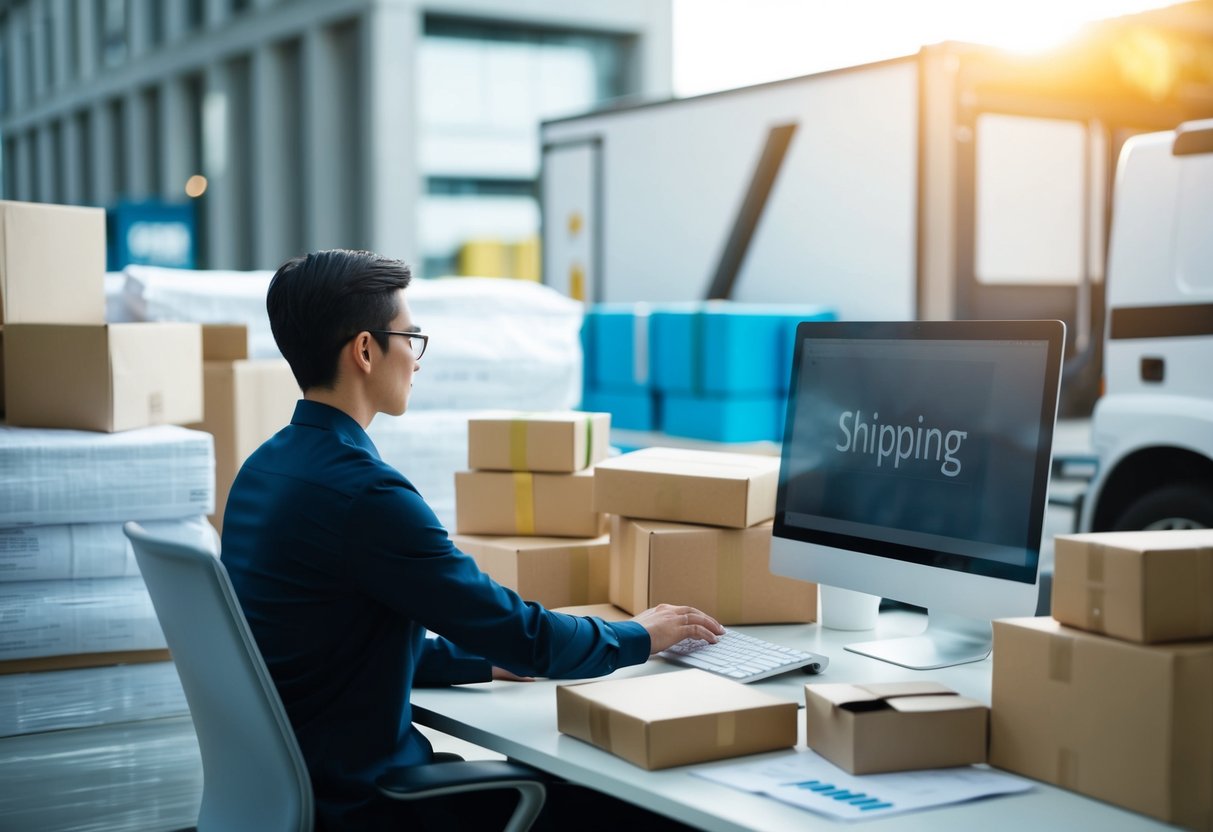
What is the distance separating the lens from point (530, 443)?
268 centimetres

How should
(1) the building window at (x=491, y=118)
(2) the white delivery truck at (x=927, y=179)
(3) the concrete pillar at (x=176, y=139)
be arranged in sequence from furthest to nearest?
(3) the concrete pillar at (x=176, y=139) → (1) the building window at (x=491, y=118) → (2) the white delivery truck at (x=927, y=179)

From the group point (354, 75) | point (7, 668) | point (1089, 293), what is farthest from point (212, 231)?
point (7, 668)

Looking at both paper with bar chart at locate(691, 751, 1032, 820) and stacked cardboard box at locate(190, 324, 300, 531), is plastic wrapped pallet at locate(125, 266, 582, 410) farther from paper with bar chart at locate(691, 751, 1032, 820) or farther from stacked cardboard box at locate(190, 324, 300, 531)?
paper with bar chart at locate(691, 751, 1032, 820)

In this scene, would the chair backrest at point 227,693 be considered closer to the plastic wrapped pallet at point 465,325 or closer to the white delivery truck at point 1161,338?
the plastic wrapped pallet at point 465,325

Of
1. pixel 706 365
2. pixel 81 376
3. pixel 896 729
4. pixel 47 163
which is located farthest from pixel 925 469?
pixel 47 163

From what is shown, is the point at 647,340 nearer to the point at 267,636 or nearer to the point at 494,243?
the point at 267,636

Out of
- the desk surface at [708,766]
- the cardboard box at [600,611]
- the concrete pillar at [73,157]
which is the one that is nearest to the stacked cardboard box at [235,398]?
the cardboard box at [600,611]

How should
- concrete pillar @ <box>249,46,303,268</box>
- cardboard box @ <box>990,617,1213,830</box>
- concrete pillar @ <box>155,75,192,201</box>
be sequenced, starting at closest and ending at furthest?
cardboard box @ <box>990,617,1213,830</box> < concrete pillar @ <box>249,46,303,268</box> < concrete pillar @ <box>155,75,192,201</box>

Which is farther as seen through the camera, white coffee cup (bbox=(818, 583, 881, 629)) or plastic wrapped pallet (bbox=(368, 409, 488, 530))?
plastic wrapped pallet (bbox=(368, 409, 488, 530))

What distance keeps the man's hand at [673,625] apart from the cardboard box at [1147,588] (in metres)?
0.70

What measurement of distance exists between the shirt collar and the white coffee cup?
948 millimetres

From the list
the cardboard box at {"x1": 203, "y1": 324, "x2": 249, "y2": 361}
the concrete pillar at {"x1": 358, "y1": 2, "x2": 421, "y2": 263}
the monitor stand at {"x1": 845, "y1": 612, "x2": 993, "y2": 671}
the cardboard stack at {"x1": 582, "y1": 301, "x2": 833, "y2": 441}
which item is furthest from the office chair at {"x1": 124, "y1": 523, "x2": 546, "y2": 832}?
the concrete pillar at {"x1": 358, "y1": 2, "x2": 421, "y2": 263}

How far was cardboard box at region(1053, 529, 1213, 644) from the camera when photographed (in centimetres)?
150

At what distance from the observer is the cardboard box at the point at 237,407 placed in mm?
3523
